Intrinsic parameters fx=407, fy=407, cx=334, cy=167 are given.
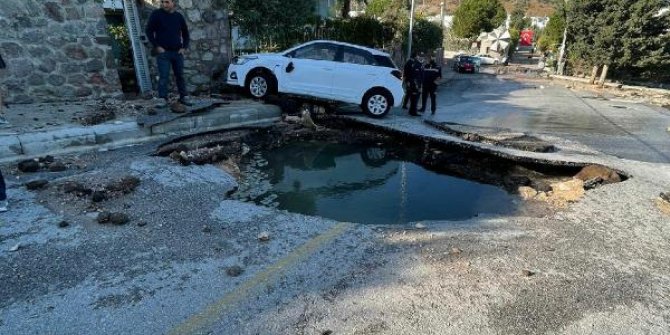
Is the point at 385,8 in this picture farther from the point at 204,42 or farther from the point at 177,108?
the point at 177,108

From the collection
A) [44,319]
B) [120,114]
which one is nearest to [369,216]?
[44,319]

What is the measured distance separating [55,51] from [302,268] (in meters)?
7.65

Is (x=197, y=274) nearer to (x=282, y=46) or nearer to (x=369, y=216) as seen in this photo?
(x=369, y=216)

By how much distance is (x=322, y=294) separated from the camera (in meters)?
3.33

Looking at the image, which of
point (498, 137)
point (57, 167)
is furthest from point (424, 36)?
point (57, 167)

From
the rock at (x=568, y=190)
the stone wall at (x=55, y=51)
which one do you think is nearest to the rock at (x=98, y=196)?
the stone wall at (x=55, y=51)

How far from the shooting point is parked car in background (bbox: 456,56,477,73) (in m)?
35.1

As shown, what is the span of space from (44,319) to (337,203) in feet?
11.5

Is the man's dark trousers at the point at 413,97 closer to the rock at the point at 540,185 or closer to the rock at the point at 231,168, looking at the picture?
the rock at the point at 540,185

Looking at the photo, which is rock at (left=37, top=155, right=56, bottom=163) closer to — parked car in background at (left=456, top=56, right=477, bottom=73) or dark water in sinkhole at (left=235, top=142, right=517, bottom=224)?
dark water in sinkhole at (left=235, top=142, right=517, bottom=224)

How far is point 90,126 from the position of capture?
6770 mm

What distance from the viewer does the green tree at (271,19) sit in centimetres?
1177

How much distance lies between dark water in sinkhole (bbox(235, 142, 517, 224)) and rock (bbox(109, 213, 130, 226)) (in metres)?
1.51

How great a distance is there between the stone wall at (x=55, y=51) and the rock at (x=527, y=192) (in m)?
8.47
